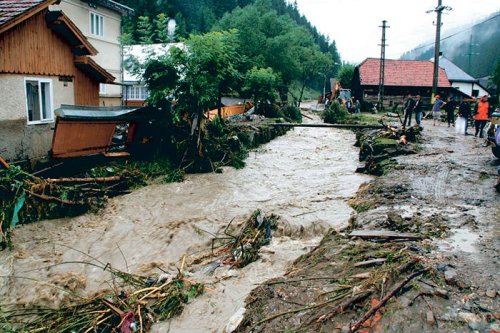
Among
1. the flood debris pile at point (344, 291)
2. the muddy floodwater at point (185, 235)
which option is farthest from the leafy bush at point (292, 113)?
the flood debris pile at point (344, 291)

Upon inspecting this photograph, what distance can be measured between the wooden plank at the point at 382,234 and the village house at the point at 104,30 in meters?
20.3

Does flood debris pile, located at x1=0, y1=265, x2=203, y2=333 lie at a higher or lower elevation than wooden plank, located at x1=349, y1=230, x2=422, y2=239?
lower

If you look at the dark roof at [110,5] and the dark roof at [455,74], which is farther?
the dark roof at [455,74]

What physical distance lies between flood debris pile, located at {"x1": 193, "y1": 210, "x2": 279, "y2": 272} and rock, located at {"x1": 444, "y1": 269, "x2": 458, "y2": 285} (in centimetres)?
366

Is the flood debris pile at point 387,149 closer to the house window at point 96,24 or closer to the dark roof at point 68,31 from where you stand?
the dark roof at point 68,31

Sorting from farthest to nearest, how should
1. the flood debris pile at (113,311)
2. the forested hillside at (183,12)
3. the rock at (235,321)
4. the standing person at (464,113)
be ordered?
the forested hillside at (183,12) < the standing person at (464,113) < the flood debris pile at (113,311) < the rock at (235,321)

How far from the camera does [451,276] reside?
5195 mm

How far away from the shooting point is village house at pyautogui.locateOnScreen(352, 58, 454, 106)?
4553 cm

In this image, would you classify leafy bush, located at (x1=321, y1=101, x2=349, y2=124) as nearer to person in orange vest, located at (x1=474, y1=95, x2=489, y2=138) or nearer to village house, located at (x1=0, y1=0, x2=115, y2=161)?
person in orange vest, located at (x1=474, y1=95, x2=489, y2=138)

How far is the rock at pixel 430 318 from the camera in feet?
14.4

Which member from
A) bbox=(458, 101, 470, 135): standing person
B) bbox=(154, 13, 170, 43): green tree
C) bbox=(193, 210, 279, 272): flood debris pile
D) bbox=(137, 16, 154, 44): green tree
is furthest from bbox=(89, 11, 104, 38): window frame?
bbox=(458, 101, 470, 135): standing person

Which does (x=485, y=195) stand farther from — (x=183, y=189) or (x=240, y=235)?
(x=183, y=189)

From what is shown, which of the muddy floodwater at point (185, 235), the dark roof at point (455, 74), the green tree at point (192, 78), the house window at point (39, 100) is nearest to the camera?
the muddy floodwater at point (185, 235)

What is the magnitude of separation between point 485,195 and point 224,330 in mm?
7337
